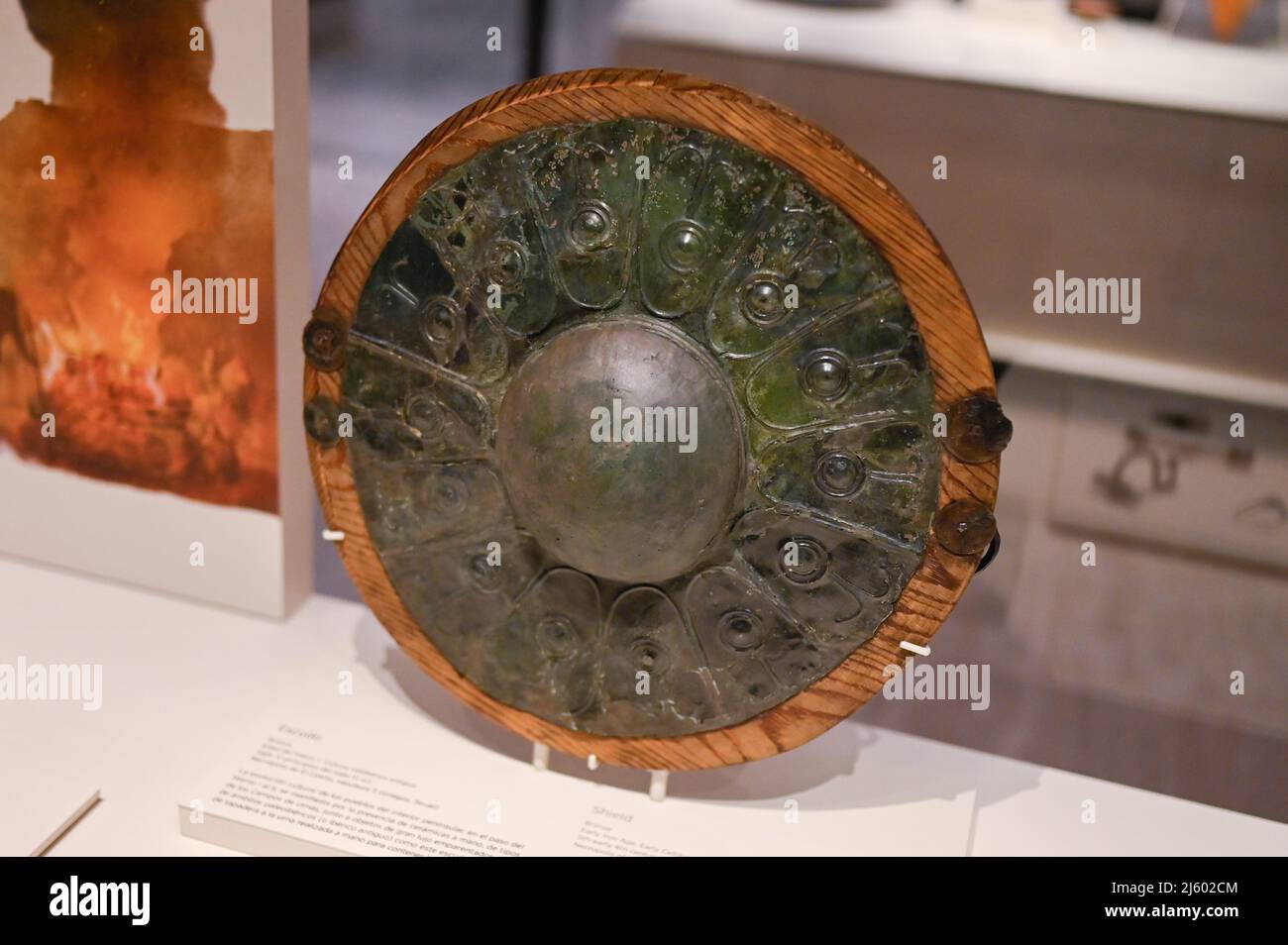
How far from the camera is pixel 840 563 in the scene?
1.65 m

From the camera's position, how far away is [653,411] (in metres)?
1.56

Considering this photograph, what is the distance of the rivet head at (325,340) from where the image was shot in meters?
1.76

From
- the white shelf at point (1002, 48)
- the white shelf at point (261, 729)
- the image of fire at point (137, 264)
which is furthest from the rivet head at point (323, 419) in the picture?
the white shelf at point (1002, 48)

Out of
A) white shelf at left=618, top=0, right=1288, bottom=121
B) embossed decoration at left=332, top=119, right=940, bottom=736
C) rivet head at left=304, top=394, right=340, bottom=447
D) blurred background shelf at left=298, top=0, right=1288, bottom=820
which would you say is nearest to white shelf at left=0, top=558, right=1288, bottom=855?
embossed decoration at left=332, top=119, right=940, bottom=736

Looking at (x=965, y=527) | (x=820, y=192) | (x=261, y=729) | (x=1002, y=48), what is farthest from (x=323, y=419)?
(x=1002, y=48)

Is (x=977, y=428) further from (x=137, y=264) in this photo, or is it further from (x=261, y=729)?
(x=137, y=264)

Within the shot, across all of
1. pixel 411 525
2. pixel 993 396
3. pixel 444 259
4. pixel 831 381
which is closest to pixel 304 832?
pixel 411 525

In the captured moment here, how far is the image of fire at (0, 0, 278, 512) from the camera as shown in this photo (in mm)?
2002

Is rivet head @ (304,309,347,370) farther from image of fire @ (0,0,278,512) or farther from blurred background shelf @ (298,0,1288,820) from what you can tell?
blurred background shelf @ (298,0,1288,820)

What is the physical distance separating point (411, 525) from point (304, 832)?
0.42 metres

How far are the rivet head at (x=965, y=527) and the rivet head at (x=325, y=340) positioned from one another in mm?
805

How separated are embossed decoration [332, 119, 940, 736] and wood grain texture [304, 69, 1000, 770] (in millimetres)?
18

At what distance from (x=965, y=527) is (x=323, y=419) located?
859 millimetres

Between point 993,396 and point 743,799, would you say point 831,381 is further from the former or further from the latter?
point 743,799
